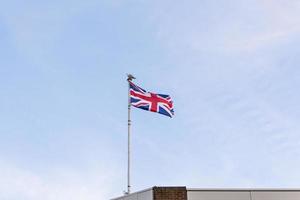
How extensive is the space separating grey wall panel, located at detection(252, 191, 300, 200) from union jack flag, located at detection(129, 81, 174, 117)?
8.85m

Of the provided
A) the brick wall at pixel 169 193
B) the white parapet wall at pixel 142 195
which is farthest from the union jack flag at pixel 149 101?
the brick wall at pixel 169 193

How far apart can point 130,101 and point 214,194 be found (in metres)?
9.08

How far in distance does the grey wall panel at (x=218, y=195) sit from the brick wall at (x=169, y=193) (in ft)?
0.89

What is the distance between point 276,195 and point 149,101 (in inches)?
375

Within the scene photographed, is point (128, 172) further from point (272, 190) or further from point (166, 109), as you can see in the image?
point (272, 190)

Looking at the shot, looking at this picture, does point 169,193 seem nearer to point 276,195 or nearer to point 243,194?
point 243,194

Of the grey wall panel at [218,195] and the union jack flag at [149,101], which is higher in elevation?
the union jack flag at [149,101]

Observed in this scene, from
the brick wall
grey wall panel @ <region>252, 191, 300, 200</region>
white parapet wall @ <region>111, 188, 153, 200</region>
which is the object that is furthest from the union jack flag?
grey wall panel @ <region>252, 191, 300, 200</region>

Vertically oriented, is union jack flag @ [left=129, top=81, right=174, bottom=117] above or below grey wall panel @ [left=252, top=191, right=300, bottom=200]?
above

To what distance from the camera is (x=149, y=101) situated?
29609mm

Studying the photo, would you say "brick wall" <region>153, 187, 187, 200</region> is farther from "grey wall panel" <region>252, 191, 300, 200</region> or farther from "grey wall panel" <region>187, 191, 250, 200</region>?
"grey wall panel" <region>252, 191, 300, 200</region>

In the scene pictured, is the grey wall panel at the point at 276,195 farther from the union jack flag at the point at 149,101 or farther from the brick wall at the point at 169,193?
the union jack flag at the point at 149,101

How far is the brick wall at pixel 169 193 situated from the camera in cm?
2144

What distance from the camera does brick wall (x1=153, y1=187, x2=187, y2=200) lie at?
21438 mm
